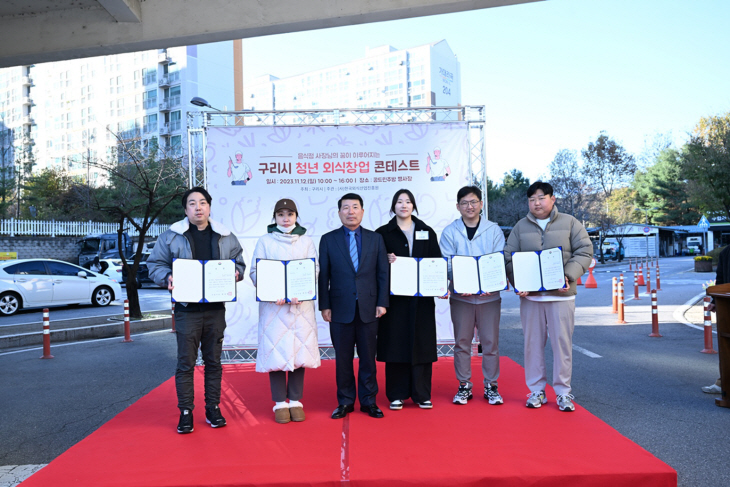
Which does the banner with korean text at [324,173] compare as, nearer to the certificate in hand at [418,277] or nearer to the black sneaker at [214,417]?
the certificate in hand at [418,277]

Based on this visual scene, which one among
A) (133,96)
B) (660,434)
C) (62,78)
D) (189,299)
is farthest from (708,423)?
(62,78)

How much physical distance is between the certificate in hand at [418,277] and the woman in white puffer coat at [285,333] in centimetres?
80

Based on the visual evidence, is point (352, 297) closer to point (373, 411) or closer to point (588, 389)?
point (373, 411)

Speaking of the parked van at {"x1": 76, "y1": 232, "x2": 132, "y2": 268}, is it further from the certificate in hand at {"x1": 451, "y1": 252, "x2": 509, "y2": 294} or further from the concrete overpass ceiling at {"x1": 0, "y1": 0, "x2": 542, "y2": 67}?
the certificate in hand at {"x1": 451, "y1": 252, "x2": 509, "y2": 294}

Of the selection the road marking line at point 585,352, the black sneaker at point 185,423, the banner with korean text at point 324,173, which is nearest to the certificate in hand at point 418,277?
the black sneaker at point 185,423

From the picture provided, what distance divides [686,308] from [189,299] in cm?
1322

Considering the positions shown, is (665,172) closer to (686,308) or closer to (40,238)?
(686,308)

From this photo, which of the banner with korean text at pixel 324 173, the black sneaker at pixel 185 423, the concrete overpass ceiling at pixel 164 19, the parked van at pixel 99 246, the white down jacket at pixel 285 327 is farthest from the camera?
the parked van at pixel 99 246

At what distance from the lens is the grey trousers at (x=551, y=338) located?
15.9 feet

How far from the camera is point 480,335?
5.18 meters

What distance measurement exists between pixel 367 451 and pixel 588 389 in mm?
3510

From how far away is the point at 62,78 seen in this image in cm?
6016

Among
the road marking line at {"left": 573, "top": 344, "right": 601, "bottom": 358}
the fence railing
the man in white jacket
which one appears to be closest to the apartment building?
the fence railing

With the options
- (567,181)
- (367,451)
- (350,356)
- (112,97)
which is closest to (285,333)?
(350,356)
